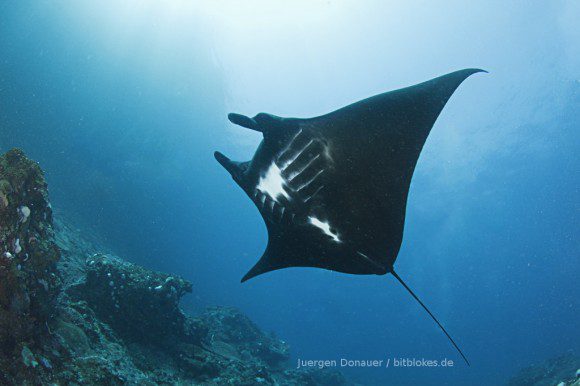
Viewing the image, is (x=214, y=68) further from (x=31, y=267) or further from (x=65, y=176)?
(x=31, y=267)

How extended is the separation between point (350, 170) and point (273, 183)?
0.77m

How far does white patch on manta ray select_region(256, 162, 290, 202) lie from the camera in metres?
3.16

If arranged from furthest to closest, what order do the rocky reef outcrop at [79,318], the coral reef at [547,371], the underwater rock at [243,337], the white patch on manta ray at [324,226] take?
the coral reef at [547,371] → the underwater rock at [243,337] → the white patch on manta ray at [324,226] → the rocky reef outcrop at [79,318]

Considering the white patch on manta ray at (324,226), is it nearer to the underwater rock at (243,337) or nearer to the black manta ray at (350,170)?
the black manta ray at (350,170)

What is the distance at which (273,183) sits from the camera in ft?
10.6

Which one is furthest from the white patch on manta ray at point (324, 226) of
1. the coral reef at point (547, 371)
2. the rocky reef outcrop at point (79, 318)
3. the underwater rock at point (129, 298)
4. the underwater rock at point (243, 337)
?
the coral reef at point (547, 371)

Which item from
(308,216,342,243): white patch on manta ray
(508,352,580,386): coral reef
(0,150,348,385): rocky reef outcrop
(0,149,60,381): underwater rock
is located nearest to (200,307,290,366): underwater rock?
(0,150,348,385): rocky reef outcrop

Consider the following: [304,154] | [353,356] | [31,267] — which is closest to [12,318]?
[31,267]

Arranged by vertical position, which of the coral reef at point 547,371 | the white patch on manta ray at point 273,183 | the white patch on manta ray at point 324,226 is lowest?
the white patch on manta ray at point 324,226

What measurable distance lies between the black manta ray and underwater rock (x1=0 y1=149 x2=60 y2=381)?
2.14m

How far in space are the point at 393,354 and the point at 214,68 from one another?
6819cm

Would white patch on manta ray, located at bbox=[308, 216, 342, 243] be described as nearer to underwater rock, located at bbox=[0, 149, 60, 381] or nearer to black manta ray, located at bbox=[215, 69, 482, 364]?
black manta ray, located at bbox=[215, 69, 482, 364]

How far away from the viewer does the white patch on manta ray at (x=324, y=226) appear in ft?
10.7

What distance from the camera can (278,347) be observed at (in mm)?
15562
